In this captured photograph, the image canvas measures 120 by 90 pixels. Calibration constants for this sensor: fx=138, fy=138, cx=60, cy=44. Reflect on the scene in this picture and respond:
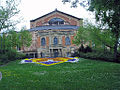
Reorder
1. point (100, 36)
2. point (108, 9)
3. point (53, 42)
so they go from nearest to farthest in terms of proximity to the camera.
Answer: point (108, 9) < point (100, 36) < point (53, 42)

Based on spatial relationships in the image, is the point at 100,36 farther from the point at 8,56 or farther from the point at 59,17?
the point at 59,17

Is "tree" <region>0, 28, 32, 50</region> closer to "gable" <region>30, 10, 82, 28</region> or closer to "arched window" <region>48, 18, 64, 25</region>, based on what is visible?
"gable" <region>30, 10, 82, 28</region>

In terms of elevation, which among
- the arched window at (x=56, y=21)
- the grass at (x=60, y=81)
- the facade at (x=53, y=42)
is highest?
the arched window at (x=56, y=21)

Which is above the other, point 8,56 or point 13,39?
point 13,39

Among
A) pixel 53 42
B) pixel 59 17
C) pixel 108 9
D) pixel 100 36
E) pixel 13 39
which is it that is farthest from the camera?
pixel 59 17

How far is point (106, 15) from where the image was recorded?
34.4 ft

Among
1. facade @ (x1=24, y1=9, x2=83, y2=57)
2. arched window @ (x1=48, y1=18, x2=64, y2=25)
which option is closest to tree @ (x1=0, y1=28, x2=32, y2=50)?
facade @ (x1=24, y1=9, x2=83, y2=57)

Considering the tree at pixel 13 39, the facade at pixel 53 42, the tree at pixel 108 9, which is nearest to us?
the tree at pixel 108 9

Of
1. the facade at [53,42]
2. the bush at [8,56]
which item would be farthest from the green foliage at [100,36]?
the bush at [8,56]

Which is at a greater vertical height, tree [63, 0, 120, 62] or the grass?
tree [63, 0, 120, 62]

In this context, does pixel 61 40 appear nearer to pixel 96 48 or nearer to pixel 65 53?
pixel 65 53

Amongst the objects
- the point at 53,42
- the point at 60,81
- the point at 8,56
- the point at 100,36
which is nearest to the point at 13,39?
the point at 8,56

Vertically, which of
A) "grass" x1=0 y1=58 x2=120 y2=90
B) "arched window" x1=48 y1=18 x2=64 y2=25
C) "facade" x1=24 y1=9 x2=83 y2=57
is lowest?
"grass" x1=0 y1=58 x2=120 y2=90

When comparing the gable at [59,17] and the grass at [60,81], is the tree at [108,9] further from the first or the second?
the gable at [59,17]
